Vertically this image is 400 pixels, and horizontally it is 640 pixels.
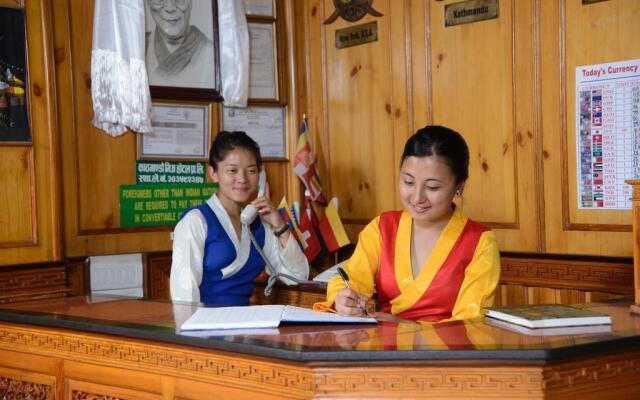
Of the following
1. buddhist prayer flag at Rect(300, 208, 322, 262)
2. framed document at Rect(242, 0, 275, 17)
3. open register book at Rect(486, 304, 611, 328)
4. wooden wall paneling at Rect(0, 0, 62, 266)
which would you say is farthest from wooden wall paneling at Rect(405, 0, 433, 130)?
open register book at Rect(486, 304, 611, 328)

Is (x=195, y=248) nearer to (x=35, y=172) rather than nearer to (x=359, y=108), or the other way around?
(x=35, y=172)

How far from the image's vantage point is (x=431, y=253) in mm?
2812

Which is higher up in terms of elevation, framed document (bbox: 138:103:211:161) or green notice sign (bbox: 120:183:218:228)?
framed document (bbox: 138:103:211:161)

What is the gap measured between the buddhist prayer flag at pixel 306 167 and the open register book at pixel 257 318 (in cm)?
210

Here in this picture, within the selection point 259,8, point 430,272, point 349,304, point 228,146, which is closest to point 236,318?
point 349,304

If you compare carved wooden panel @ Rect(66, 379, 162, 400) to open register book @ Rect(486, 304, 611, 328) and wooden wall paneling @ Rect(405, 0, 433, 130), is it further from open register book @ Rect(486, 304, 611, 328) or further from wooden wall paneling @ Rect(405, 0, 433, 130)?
wooden wall paneling @ Rect(405, 0, 433, 130)

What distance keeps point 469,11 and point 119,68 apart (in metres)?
1.63

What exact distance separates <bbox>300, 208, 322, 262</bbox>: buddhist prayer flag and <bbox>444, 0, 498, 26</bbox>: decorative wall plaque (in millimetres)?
1231

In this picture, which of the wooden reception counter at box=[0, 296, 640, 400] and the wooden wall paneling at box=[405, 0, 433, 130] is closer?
the wooden reception counter at box=[0, 296, 640, 400]

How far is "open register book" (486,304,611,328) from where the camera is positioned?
2188 mm

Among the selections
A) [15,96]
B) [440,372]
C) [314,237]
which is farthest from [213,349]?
[314,237]

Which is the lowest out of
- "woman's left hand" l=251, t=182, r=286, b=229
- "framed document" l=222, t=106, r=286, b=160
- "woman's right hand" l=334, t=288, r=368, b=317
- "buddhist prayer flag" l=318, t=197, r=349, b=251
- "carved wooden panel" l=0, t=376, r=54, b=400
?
"carved wooden panel" l=0, t=376, r=54, b=400

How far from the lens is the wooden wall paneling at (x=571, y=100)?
3.44 metres

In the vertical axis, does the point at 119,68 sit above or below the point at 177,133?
above
